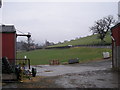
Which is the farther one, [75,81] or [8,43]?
[8,43]

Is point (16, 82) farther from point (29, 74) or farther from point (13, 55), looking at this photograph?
point (13, 55)

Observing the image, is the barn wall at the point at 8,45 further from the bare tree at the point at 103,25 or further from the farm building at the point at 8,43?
the bare tree at the point at 103,25

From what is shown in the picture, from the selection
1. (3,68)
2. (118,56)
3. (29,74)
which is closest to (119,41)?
(118,56)

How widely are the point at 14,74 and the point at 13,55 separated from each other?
444 cm

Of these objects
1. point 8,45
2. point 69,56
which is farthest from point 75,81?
point 69,56

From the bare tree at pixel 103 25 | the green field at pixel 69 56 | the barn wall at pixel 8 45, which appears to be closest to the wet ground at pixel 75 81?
the barn wall at pixel 8 45

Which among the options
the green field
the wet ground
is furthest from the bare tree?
the wet ground

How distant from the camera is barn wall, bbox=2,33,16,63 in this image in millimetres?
19297

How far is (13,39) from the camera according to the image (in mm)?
19516

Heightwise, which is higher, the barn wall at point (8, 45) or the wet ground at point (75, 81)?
the barn wall at point (8, 45)

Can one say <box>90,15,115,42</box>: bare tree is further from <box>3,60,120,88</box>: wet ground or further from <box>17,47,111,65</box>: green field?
<box>3,60,120,88</box>: wet ground

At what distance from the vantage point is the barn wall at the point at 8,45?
19.3 meters

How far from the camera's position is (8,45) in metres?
A: 19.5

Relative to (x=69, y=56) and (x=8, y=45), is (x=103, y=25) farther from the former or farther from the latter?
(x=8, y=45)
